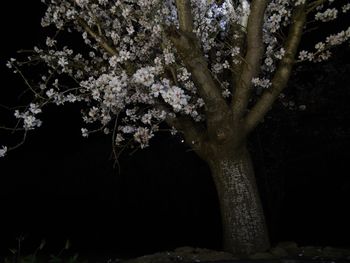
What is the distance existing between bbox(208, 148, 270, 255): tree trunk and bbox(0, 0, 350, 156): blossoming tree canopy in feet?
2.02

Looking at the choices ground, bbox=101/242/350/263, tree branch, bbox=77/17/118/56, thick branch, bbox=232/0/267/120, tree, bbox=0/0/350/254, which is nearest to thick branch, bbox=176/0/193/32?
tree, bbox=0/0/350/254

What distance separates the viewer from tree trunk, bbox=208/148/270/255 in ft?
19.7

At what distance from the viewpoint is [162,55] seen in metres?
6.34

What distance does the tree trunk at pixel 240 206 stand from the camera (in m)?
6.00

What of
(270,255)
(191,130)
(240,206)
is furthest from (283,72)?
(270,255)

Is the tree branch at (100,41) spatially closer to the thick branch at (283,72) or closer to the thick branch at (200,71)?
the thick branch at (200,71)

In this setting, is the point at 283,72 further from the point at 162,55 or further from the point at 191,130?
the point at 162,55

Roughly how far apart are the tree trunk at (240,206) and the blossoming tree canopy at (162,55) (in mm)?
616

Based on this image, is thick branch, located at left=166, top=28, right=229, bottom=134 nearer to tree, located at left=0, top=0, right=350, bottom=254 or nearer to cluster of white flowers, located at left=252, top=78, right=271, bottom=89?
tree, located at left=0, top=0, right=350, bottom=254

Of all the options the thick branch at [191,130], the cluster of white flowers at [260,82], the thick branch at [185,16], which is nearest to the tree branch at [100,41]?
the thick branch at [191,130]

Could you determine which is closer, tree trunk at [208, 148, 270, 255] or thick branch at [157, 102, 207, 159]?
tree trunk at [208, 148, 270, 255]

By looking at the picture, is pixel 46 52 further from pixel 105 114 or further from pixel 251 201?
pixel 251 201

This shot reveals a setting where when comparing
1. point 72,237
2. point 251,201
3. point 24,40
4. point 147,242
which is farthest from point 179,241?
point 24,40

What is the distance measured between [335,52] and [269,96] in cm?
329
